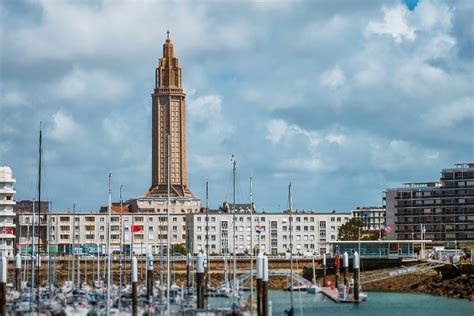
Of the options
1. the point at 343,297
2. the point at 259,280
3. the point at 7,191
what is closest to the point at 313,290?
the point at 343,297

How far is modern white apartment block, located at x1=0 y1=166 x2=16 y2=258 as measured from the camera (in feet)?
577

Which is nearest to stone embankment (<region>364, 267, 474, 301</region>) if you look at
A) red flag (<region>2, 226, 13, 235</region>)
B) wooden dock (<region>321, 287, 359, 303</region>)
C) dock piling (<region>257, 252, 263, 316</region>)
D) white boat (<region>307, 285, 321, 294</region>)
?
wooden dock (<region>321, 287, 359, 303</region>)

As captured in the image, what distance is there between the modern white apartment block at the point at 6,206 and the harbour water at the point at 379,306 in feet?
201

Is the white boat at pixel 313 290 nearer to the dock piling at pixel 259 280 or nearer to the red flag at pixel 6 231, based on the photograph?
the dock piling at pixel 259 280

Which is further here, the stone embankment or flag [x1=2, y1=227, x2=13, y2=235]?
flag [x1=2, y1=227, x2=13, y2=235]

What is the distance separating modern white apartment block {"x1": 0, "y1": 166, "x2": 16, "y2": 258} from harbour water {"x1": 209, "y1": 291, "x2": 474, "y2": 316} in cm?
6142

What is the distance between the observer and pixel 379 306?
11488 centimetres

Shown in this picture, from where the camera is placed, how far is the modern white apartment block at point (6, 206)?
577 ft

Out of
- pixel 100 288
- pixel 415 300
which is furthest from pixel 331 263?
pixel 100 288

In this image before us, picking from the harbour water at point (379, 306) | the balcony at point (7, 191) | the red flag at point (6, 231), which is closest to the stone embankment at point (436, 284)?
the harbour water at point (379, 306)

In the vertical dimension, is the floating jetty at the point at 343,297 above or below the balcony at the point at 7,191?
below

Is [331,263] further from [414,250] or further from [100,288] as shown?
[100,288]

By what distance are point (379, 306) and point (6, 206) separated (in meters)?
82.8

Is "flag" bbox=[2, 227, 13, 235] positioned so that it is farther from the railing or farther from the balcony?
the railing
